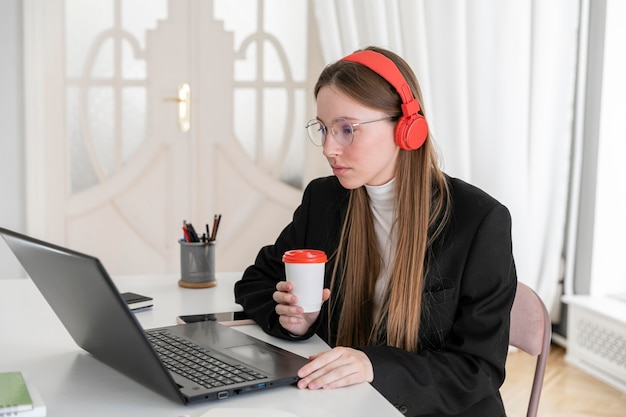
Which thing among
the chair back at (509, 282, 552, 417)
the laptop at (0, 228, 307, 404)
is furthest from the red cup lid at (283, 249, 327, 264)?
the chair back at (509, 282, 552, 417)

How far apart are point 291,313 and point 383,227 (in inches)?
15.3

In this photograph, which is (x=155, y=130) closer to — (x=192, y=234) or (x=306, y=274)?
(x=192, y=234)

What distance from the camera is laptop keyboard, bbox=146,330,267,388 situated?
1.12 m

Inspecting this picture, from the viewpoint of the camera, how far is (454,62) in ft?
11.9

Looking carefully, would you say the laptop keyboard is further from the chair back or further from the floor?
the floor

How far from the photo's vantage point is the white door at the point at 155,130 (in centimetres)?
394

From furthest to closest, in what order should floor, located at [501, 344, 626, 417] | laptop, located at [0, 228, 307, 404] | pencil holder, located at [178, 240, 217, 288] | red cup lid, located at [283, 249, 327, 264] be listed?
floor, located at [501, 344, 626, 417], pencil holder, located at [178, 240, 217, 288], red cup lid, located at [283, 249, 327, 264], laptop, located at [0, 228, 307, 404]

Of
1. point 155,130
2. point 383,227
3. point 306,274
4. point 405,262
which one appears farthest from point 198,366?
point 155,130

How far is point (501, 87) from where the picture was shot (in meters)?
3.65

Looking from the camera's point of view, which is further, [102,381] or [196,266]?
[196,266]

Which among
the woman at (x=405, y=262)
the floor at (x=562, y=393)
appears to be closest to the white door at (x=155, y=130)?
the floor at (x=562, y=393)

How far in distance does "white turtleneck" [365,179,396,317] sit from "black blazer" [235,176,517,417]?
119 millimetres

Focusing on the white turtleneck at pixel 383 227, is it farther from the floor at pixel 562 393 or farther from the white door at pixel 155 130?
the white door at pixel 155 130

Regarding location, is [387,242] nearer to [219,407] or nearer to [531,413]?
[531,413]
